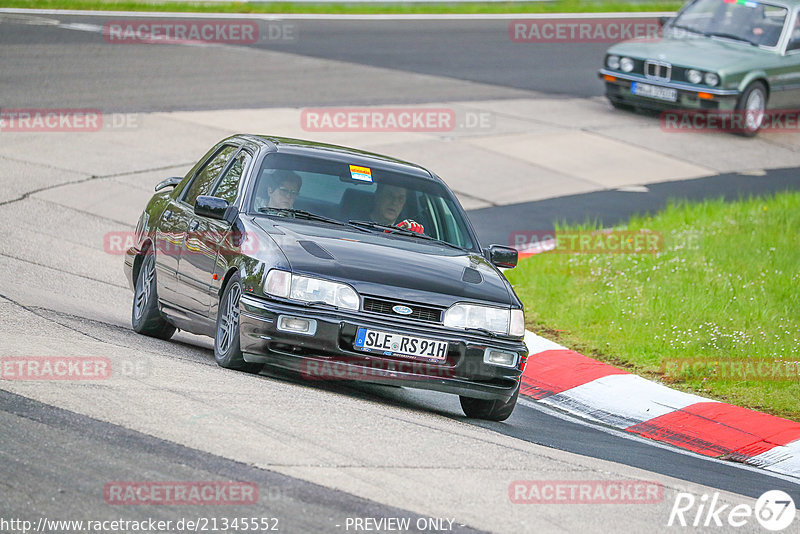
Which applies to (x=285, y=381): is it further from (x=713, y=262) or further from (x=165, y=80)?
(x=165, y=80)

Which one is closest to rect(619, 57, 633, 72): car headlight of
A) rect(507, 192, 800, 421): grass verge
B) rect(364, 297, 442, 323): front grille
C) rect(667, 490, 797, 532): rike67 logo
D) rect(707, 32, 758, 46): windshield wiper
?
rect(707, 32, 758, 46): windshield wiper

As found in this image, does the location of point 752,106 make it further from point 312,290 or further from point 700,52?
point 312,290

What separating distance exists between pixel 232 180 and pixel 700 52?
44.8 ft

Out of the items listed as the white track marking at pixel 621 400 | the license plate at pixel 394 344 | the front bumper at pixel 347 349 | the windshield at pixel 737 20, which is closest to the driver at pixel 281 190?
the front bumper at pixel 347 349

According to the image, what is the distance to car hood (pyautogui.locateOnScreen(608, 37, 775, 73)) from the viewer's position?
20.2 m

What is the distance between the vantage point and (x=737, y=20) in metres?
21.8

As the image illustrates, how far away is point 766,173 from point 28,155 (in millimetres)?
10784

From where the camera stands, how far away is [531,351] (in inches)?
402

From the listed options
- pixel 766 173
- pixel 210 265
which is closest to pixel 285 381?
pixel 210 265

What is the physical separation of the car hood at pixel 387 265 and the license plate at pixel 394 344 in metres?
0.22

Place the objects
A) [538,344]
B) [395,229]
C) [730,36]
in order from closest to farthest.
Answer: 1. [395,229]
2. [538,344]
3. [730,36]

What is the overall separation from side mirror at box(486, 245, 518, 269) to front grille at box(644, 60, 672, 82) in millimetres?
12358

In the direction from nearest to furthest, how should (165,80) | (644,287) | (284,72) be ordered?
(644,287)
(165,80)
(284,72)

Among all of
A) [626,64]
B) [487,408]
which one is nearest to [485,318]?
[487,408]
